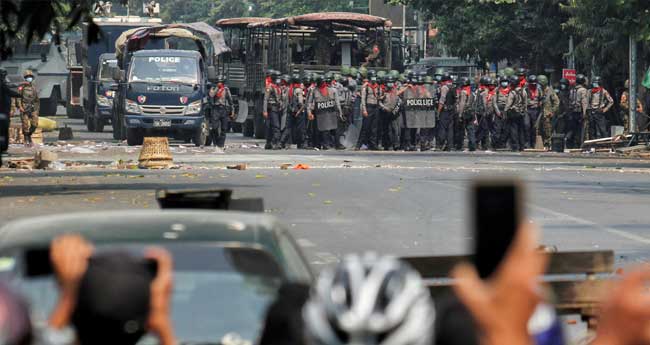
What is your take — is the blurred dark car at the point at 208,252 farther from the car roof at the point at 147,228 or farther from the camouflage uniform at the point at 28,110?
the camouflage uniform at the point at 28,110

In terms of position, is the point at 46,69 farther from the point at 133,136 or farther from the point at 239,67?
the point at 133,136

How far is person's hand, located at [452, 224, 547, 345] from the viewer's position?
251 cm

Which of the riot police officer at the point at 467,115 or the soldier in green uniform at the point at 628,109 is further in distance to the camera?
the soldier in green uniform at the point at 628,109

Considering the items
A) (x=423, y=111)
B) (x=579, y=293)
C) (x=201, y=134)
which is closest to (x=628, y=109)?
(x=423, y=111)

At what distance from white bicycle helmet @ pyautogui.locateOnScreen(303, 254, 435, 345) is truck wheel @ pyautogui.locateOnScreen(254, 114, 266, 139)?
46760mm

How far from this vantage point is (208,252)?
562cm

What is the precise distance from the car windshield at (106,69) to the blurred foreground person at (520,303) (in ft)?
171

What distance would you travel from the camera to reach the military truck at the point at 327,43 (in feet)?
160

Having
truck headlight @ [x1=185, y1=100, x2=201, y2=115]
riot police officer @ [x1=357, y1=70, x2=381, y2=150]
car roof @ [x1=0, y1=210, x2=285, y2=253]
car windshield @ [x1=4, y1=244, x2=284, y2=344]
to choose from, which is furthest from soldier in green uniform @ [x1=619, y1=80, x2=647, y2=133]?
car roof @ [x1=0, y1=210, x2=285, y2=253]

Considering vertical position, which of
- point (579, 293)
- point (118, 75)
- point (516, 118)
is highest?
point (118, 75)

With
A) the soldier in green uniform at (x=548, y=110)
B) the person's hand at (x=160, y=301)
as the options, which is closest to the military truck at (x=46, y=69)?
the soldier in green uniform at (x=548, y=110)

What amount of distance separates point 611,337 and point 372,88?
42232 millimetres

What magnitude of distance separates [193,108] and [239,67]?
11.0 meters

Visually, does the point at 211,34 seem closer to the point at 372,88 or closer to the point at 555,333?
the point at 372,88
